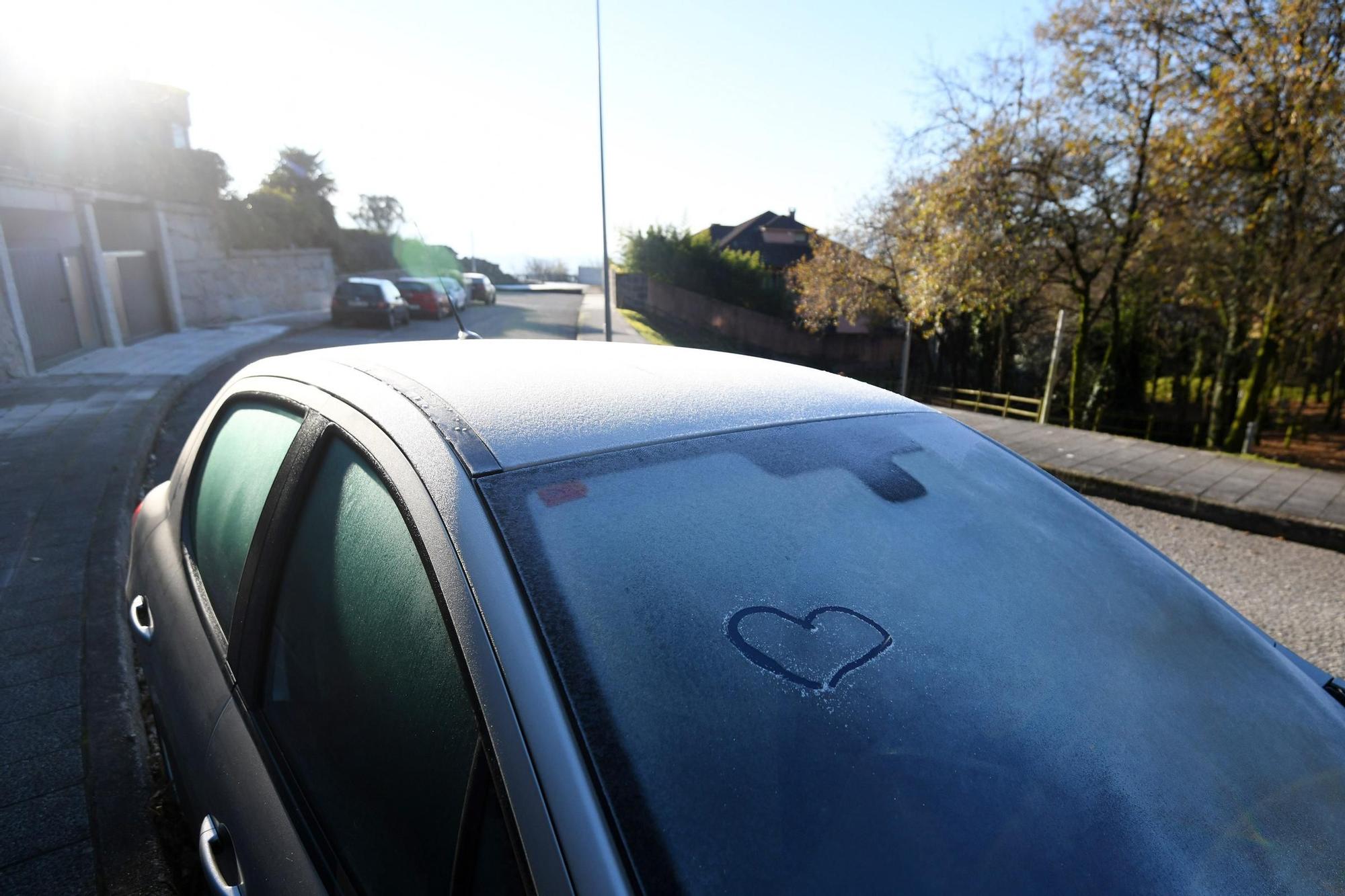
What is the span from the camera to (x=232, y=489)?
6.26ft

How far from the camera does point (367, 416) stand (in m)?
1.34

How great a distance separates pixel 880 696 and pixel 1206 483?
699 cm

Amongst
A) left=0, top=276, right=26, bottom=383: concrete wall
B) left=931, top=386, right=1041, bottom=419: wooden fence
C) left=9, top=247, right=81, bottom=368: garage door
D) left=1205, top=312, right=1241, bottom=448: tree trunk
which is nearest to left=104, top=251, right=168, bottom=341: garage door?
left=9, top=247, right=81, bottom=368: garage door

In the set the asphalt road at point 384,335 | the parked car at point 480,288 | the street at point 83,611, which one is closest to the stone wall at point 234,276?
A: the asphalt road at point 384,335

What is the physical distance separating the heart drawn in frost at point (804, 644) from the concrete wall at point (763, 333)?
29949 millimetres

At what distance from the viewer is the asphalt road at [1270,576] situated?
150 inches

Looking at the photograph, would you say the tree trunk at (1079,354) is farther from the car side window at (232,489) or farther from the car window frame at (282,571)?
the car window frame at (282,571)

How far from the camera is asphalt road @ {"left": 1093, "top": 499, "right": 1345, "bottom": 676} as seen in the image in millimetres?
3814

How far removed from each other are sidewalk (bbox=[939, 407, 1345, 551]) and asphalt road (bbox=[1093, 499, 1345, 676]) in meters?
0.12

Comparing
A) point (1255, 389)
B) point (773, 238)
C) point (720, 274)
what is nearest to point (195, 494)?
point (1255, 389)

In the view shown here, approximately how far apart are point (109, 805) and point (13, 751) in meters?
0.61

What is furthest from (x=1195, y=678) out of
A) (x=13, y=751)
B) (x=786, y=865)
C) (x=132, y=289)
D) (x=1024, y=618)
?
(x=132, y=289)

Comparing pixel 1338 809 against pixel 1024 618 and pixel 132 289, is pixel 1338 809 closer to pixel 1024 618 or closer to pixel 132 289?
pixel 1024 618

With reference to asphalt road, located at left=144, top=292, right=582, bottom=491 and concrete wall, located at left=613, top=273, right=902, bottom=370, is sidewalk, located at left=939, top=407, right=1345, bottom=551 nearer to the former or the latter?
asphalt road, located at left=144, top=292, right=582, bottom=491
